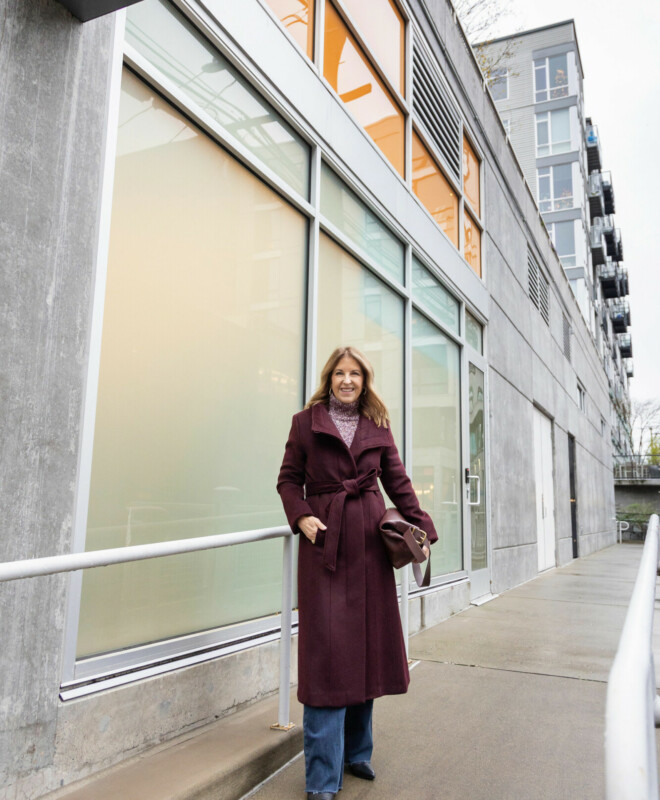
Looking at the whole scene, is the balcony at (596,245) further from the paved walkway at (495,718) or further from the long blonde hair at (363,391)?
the long blonde hair at (363,391)

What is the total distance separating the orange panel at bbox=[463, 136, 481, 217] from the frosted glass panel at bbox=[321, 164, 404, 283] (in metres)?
2.82

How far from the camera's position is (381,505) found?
9.02 feet

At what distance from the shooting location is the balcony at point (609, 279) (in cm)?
3834

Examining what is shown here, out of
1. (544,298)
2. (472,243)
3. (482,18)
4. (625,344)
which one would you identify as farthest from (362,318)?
(625,344)

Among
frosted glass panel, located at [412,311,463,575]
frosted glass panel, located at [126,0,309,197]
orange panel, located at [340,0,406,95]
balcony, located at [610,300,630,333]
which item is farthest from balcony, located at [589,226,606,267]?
frosted glass panel, located at [126,0,309,197]

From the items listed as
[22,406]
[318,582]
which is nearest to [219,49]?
[22,406]

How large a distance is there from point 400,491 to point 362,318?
2588 mm

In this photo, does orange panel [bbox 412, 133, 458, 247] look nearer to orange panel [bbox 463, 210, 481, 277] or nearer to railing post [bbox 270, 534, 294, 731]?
orange panel [bbox 463, 210, 481, 277]

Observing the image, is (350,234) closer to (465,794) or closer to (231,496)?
(231,496)

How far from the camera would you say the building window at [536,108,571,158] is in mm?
29688

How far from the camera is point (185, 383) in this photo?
3195 millimetres

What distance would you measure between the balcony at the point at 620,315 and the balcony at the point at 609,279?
2.33 metres

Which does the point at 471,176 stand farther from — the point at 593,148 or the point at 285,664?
the point at 593,148

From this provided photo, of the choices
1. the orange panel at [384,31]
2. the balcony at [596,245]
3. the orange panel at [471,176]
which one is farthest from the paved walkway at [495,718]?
the balcony at [596,245]
